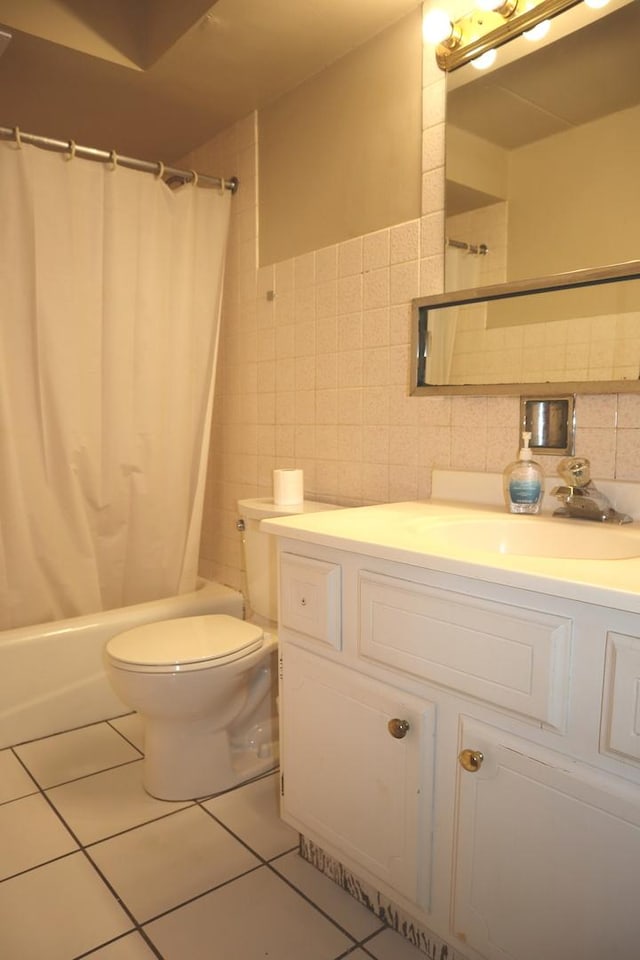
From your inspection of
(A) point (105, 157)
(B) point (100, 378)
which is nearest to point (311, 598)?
(B) point (100, 378)

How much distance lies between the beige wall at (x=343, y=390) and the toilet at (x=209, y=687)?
0.89ft

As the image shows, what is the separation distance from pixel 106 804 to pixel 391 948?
80 cm

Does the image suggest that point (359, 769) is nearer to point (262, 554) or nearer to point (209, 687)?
A: point (209, 687)

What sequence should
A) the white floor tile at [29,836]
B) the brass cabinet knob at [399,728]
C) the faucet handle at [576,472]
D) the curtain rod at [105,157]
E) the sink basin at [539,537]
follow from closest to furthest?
the brass cabinet knob at [399,728], the sink basin at [539,537], the faucet handle at [576,472], the white floor tile at [29,836], the curtain rod at [105,157]

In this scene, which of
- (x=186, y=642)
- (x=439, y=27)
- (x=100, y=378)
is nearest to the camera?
(x=439, y=27)

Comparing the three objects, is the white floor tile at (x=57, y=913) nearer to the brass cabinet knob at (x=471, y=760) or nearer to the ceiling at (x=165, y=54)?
the brass cabinet knob at (x=471, y=760)

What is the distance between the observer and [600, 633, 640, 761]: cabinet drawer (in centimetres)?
79

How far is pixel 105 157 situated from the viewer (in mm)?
2066

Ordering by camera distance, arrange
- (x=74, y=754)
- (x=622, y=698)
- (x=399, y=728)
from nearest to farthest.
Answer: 1. (x=622, y=698)
2. (x=399, y=728)
3. (x=74, y=754)

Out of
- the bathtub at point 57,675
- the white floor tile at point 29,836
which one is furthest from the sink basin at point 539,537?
the bathtub at point 57,675

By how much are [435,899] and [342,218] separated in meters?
1.74

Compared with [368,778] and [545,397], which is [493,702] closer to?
[368,778]

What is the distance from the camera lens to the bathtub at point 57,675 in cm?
191

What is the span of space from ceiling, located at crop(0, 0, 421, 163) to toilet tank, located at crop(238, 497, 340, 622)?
132 cm
